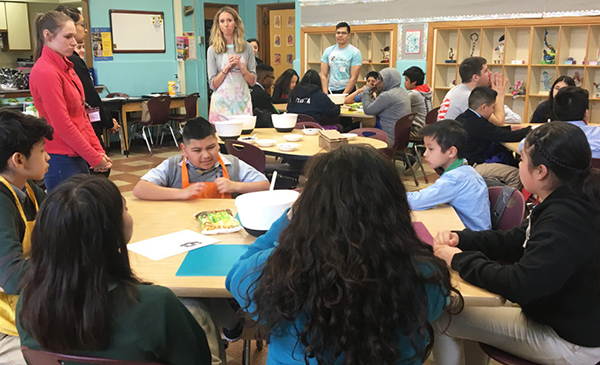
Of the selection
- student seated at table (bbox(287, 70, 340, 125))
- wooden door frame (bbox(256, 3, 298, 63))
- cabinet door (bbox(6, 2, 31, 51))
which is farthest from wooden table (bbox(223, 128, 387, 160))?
cabinet door (bbox(6, 2, 31, 51))

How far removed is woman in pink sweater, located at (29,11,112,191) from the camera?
2.63 m

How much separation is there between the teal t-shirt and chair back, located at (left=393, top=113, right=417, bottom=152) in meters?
Result: 1.99

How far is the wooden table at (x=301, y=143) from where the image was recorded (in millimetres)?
3537

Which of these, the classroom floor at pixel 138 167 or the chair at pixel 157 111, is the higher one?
the chair at pixel 157 111

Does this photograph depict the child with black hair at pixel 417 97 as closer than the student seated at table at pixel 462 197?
No

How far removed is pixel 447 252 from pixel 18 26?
34.4 feet

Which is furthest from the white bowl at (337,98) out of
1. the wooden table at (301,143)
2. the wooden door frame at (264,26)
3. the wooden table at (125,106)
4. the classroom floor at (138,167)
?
the wooden door frame at (264,26)

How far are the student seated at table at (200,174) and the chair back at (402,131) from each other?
273 cm

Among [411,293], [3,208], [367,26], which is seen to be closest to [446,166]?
[411,293]

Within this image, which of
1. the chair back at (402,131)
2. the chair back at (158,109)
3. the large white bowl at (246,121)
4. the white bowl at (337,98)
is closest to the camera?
the large white bowl at (246,121)

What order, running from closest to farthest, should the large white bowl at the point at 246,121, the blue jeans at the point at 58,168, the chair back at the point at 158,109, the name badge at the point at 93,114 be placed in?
the blue jeans at the point at 58,168
the name badge at the point at 93,114
the large white bowl at the point at 246,121
the chair back at the point at 158,109

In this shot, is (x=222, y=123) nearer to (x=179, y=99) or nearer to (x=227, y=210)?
(x=227, y=210)

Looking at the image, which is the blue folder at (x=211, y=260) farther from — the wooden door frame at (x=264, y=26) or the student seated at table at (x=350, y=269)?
the wooden door frame at (x=264, y=26)

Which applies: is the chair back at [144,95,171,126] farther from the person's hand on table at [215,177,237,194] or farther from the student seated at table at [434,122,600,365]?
the student seated at table at [434,122,600,365]
